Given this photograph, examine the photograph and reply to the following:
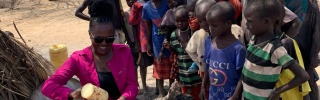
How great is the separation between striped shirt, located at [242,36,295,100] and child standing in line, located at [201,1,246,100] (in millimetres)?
213

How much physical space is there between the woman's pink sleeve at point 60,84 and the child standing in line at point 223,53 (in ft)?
3.08

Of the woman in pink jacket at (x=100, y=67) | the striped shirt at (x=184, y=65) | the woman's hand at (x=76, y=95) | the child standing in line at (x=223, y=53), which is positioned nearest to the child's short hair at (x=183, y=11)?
the striped shirt at (x=184, y=65)

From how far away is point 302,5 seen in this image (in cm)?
371

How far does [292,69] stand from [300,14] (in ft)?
4.22

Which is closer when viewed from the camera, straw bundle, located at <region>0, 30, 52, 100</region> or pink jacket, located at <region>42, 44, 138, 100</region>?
pink jacket, located at <region>42, 44, 138, 100</region>

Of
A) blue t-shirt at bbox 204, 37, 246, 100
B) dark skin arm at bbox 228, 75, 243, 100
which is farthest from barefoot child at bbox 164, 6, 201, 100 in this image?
dark skin arm at bbox 228, 75, 243, 100

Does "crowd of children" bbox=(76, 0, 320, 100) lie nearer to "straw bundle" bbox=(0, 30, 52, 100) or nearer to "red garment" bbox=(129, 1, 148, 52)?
"red garment" bbox=(129, 1, 148, 52)

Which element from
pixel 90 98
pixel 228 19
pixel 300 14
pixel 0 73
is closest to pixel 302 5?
pixel 300 14

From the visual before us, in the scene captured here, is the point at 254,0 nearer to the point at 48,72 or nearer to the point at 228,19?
the point at 228,19

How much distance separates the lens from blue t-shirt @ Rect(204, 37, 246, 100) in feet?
9.78

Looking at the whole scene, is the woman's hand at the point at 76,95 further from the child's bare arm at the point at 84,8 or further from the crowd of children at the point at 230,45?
the child's bare arm at the point at 84,8

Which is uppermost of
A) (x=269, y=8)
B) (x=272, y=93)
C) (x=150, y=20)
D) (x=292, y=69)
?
(x=269, y=8)

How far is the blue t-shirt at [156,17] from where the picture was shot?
4629 mm

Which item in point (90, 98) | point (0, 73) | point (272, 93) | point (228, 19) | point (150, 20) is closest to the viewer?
point (90, 98)
